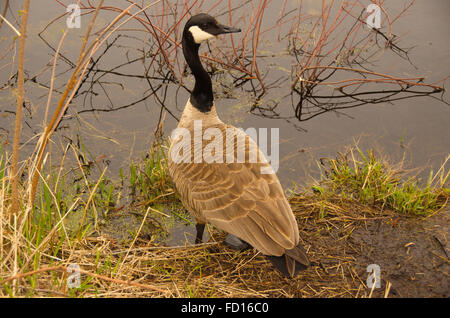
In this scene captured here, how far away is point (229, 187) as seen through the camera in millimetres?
3129

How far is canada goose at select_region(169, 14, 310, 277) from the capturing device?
289cm

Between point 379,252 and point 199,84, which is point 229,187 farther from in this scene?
point 379,252

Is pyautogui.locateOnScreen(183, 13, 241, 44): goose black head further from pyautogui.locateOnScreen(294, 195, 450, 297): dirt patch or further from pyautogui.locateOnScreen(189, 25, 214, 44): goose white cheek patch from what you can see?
pyautogui.locateOnScreen(294, 195, 450, 297): dirt patch

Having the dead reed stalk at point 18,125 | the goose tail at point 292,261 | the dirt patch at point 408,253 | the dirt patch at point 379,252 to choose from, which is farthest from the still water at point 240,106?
the goose tail at point 292,261

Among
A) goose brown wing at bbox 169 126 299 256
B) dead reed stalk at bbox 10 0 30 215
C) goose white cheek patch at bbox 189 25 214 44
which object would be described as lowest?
goose brown wing at bbox 169 126 299 256

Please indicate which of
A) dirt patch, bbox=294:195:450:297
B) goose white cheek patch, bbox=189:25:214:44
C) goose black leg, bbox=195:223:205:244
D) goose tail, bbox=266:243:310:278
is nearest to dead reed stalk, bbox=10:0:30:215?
goose white cheek patch, bbox=189:25:214:44

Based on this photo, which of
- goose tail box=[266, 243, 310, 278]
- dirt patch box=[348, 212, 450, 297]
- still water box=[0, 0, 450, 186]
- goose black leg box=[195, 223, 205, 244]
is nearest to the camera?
goose tail box=[266, 243, 310, 278]

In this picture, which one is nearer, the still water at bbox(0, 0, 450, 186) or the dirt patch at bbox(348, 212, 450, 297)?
the dirt patch at bbox(348, 212, 450, 297)

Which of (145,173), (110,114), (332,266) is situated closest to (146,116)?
(110,114)

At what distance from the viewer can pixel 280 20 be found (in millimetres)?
6516

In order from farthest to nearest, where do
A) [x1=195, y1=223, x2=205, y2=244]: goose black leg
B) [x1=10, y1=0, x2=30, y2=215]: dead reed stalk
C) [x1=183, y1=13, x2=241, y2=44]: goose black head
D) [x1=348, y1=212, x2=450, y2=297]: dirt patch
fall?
[x1=195, y1=223, x2=205, y2=244]: goose black leg → [x1=183, y1=13, x2=241, y2=44]: goose black head → [x1=348, y1=212, x2=450, y2=297]: dirt patch → [x1=10, y1=0, x2=30, y2=215]: dead reed stalk

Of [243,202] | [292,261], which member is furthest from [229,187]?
[292,261]

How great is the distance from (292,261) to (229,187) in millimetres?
715

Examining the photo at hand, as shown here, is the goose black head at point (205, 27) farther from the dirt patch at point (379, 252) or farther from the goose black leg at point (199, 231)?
the dirt patch at point (379, 252)
